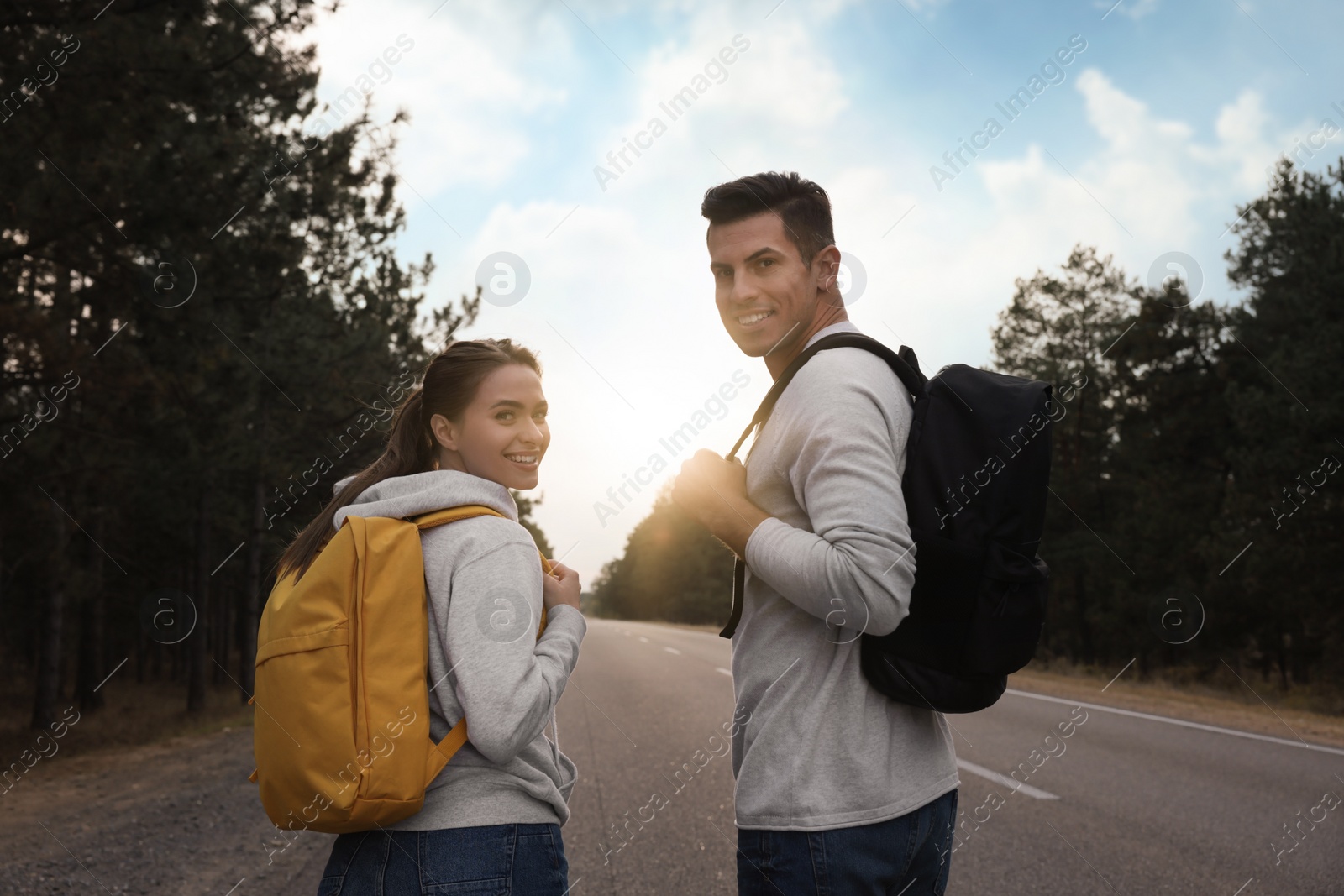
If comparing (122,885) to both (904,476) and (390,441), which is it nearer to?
(390,441)

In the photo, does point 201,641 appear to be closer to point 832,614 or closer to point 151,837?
point 151,837

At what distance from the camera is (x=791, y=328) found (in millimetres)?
1781

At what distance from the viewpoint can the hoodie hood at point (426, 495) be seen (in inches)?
68.4

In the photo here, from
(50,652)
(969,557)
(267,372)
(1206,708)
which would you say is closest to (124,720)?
(50,652)

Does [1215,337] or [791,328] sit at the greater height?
[1215,337]

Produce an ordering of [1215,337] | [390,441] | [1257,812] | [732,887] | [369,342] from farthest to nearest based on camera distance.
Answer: [1215,337] < [369,342] < [1257,812] < [732,887] < [390,441]

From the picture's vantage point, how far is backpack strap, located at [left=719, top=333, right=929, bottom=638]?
164 cm

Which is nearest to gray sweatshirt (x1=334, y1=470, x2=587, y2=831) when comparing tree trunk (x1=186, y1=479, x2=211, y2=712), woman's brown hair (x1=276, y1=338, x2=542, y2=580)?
woman's brown hair (x1=276, y1=338, x2=542, y2=580)

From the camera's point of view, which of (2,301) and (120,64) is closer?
(120,64)

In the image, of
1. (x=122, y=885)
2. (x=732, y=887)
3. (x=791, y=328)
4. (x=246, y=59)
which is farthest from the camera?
(x=246, y=59)

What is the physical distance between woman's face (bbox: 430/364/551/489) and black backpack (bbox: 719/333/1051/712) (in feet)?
2.69

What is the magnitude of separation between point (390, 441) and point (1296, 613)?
29.2 m

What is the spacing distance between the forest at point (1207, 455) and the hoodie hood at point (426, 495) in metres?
18.9

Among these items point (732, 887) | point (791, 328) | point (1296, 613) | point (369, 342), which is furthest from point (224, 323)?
point (1296, 613)
